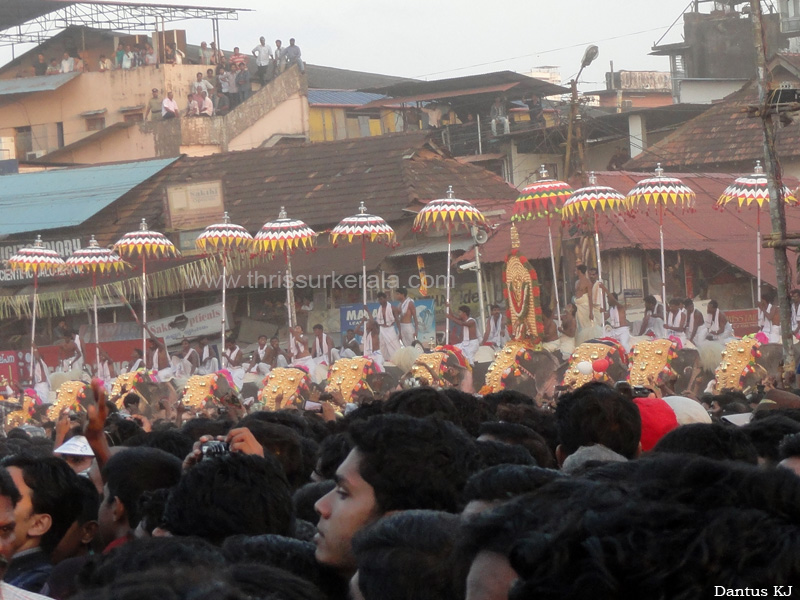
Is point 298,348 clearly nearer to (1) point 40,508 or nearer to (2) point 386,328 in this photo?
(2) point 386,328

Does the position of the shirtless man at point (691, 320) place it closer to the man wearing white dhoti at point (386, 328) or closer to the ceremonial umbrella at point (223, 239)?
the man wearing white dhoti at point (386, 328)

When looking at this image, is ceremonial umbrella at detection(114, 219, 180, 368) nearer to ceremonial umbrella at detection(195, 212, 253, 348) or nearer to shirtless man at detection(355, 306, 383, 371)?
ceremonial umbrella at detection(195, 212, 253, 348)

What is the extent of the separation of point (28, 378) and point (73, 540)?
17.8 metres

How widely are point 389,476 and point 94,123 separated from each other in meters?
28.0

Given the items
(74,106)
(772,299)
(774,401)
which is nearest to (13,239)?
(74,106)

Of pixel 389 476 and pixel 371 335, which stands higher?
pixel 389 476

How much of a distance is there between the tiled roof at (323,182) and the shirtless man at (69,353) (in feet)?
9.98

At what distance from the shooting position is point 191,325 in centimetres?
2038

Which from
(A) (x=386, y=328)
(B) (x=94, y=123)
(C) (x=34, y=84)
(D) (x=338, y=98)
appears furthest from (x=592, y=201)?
(C) (x=34, y=84)

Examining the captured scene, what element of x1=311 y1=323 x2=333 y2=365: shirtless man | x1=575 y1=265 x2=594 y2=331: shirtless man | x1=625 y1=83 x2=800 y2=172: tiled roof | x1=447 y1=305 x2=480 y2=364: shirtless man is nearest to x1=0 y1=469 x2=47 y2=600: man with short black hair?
x1=575 y1=265 x2=594 y2=331: shirtless man

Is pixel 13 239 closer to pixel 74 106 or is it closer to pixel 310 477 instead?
pixel 74 106

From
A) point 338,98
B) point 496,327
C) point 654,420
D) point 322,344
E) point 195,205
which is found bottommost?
point 322,344

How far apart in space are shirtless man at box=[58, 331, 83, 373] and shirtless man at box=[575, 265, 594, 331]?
946 cm

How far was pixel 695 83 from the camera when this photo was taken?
24.8 metres
